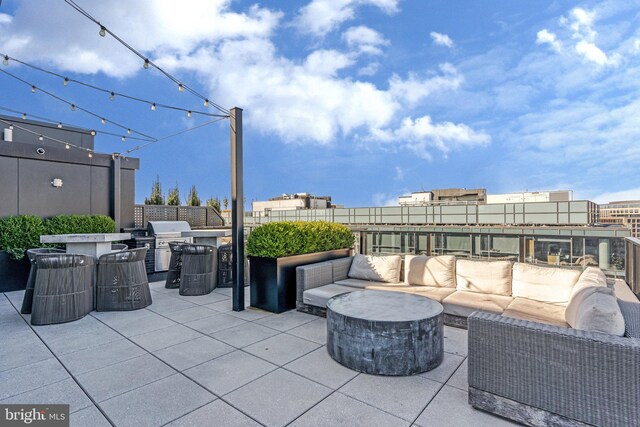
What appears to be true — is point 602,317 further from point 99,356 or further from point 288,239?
point 99,356

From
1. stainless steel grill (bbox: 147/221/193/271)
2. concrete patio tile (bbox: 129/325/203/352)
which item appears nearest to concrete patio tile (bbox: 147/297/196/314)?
concrete patio tile (bbox: 129/325/203/352)

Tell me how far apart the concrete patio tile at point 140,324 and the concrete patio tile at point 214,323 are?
0.31 m

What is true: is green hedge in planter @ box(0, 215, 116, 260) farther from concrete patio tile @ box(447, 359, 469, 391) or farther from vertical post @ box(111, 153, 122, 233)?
concrete patio tile @ box(447, 359, 469, 391)

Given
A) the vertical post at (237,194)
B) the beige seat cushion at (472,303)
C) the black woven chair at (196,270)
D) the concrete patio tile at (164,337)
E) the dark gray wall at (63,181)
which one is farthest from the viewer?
the dark gray wall at (63,181)

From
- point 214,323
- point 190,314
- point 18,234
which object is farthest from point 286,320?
point 18,234

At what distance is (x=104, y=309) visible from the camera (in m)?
4.34

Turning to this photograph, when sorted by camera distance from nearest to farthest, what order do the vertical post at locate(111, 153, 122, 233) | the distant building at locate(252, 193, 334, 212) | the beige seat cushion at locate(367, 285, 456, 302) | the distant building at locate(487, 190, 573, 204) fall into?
the beige seat cushion at locate(367, 285, 456, 302) < the vertical post at locate(111, 153, 122, 233) < the distant building at locate(487, 190, 573, 204) < the distant building at locate(252, 193, 334, 212)

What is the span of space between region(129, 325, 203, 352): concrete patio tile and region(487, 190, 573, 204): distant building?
2911 cm

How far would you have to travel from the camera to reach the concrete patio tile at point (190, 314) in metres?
4.01

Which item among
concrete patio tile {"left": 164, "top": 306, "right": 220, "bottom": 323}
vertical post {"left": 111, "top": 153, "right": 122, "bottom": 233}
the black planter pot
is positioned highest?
vertical post {"left": 111, "top": 153, "right": 122, "bottom": 233}

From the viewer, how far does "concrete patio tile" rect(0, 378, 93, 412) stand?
6.93 ft

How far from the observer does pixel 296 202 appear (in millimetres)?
37781

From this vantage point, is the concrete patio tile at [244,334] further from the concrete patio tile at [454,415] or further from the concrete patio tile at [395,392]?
the concrete patio tile at [454,415]

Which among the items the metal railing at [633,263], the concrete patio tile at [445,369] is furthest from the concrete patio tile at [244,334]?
the metal railing at [633,263]
